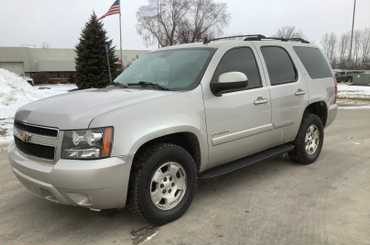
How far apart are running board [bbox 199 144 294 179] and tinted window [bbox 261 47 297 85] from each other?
0.95 meters

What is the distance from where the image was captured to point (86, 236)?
3.57 meters

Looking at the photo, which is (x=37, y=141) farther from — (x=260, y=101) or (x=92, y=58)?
(x=92, y=58)

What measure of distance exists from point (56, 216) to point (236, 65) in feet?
8.95

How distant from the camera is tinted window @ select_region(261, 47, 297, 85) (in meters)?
5.03

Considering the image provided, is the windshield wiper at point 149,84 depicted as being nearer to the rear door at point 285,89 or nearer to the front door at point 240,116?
the front door at point 240,116

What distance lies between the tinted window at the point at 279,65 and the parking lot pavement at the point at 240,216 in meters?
1.39

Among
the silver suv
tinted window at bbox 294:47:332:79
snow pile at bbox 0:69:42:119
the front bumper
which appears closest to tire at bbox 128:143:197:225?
the silver suv

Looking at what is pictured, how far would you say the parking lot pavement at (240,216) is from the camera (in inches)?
138

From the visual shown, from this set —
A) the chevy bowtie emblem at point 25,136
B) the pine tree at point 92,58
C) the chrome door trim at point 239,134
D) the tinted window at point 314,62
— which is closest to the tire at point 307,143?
the tinted window at point 314,62

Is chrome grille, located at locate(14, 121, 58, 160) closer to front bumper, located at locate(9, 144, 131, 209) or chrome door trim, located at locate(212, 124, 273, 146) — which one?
front bumper, located at locate(9, 144, 131, 209)

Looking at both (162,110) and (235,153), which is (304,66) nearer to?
(235,153)

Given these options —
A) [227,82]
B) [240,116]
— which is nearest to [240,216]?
[240,116]

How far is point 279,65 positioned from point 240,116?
129 centimetres

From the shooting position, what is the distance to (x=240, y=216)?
3.94 metres
